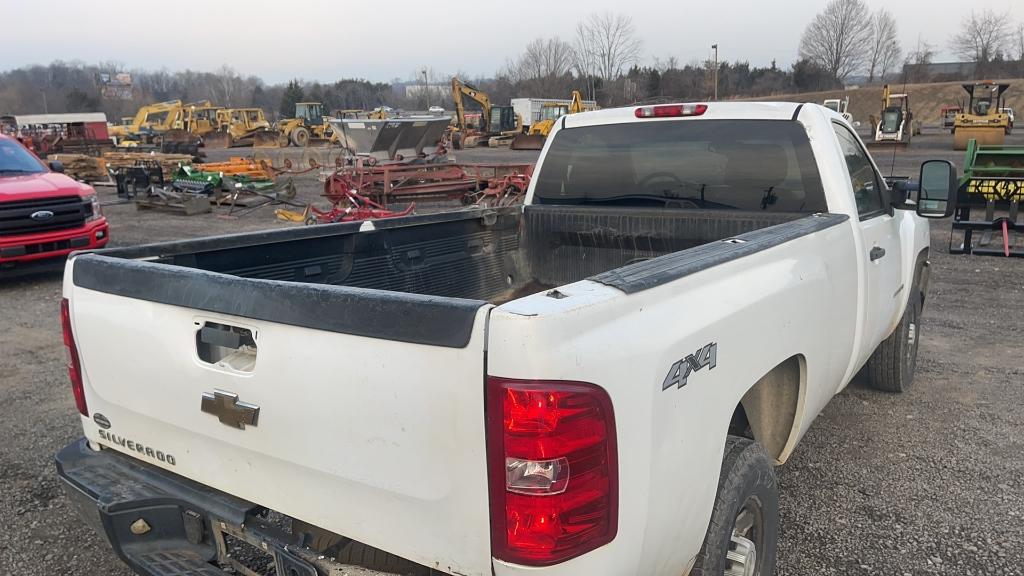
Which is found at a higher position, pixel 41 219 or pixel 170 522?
pixel 41 219

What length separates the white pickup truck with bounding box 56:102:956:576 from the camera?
64.7 inches

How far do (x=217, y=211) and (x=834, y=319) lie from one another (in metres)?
16.2

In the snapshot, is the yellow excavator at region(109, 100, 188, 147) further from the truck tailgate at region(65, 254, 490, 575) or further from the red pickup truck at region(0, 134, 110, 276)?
the truck tailgate at region(65, 254, 490, 575)

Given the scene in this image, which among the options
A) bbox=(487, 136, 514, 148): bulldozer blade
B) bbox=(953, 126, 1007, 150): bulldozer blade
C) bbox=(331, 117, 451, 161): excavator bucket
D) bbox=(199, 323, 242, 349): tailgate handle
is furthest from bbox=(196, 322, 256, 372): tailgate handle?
bbox=(487, 136, 514, 148): bulldozer blade

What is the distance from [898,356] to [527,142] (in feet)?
116

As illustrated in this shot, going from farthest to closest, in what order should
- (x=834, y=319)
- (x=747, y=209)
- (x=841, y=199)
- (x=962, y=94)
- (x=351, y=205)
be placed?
(x=962, y=94) → (x=351, y=205) → (x=747, y=209) → (x=841, y=199) → (x=834, y=319)

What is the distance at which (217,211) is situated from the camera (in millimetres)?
16859

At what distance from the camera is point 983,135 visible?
90.9 ft

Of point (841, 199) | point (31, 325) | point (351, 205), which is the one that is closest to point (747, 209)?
point (841, 199)

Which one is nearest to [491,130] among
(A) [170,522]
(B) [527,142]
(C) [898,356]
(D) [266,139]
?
(B) [527,142]

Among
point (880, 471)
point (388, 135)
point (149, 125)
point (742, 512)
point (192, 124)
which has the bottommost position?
point (880, 471)

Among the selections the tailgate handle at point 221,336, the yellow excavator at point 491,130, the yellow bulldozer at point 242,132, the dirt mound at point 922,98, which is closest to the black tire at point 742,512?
the tailgate handle at point 221,336

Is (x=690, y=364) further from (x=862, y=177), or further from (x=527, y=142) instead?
(x=527, y=142)

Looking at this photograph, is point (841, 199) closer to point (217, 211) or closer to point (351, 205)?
point (351, 205)
